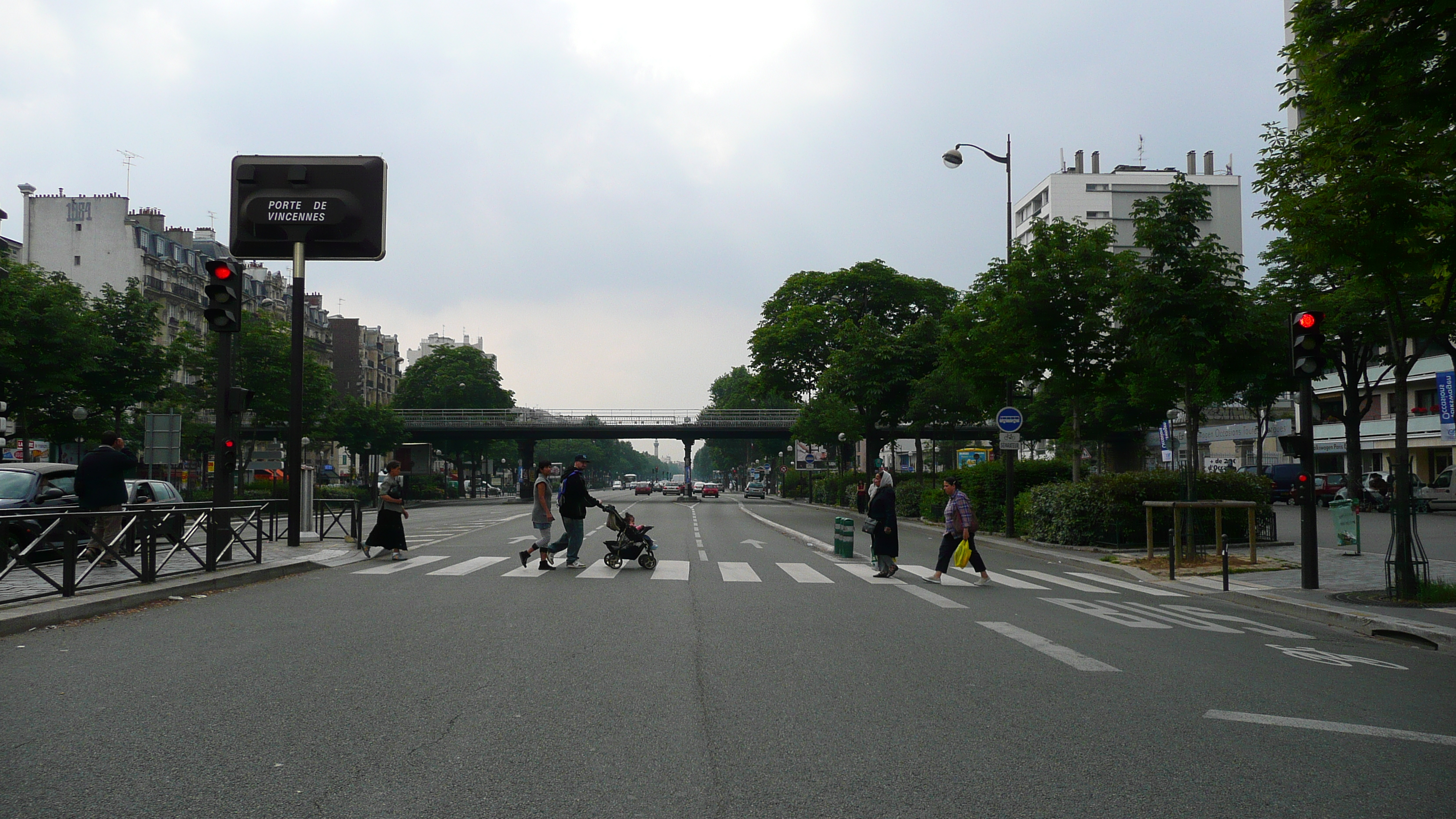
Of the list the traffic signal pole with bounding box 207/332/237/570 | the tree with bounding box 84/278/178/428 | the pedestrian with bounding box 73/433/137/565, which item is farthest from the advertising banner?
the tree with bounding box 84/278/178/428

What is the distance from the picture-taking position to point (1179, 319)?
1856cm

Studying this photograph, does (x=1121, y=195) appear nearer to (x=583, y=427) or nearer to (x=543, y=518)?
(x=583, y=427)

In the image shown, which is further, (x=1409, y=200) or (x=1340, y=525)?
(x=1340, y=525)

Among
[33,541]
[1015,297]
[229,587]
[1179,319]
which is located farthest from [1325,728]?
[1015,297]

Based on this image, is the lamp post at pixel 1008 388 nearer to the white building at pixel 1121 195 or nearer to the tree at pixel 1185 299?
the tree at pixel 1185 299

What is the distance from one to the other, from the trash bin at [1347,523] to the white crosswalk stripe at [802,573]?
10140mm

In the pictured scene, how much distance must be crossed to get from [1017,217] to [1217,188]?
59.3ft

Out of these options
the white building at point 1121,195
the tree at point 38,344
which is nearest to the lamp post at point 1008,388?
the tree at point 38,344

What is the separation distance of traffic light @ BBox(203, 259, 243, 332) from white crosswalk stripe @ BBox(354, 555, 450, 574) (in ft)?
13.3

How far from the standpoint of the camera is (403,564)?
1762 centimetres

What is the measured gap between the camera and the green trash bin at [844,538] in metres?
20.8

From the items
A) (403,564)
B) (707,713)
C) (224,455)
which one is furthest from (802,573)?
(707,713)

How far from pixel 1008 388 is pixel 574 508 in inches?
560

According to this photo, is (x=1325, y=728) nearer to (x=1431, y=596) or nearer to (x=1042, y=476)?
(x=1431, y=596)
